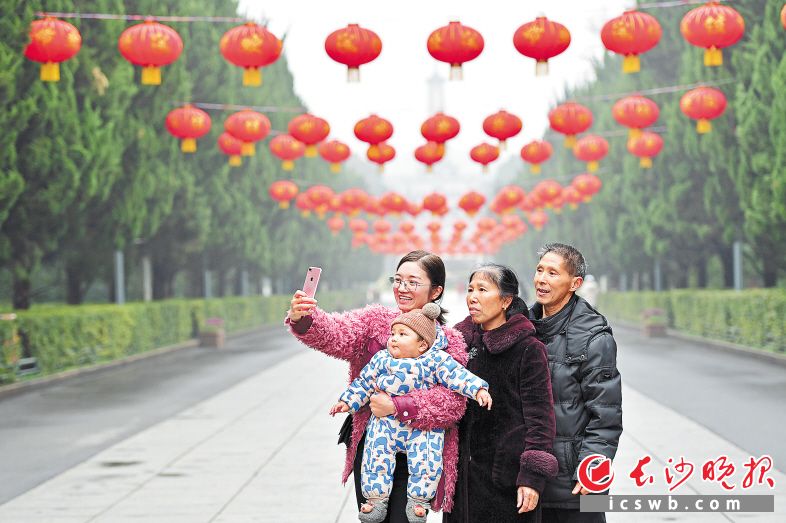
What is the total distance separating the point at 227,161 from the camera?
33.4 m

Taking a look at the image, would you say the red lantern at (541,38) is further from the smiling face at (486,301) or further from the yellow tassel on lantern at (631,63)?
the smiling face at (486,301)

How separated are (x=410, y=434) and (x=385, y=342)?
452mm

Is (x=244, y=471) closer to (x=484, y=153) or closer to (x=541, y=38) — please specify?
(x=541, y=38)

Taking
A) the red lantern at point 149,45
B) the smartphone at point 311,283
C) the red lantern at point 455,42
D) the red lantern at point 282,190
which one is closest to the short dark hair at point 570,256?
the smartphone at point 311,283

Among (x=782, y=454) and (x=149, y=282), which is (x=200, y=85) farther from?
(x=782, y=454)

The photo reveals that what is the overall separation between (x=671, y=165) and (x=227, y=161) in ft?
38.5

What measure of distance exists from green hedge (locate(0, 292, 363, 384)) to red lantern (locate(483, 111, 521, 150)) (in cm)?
756

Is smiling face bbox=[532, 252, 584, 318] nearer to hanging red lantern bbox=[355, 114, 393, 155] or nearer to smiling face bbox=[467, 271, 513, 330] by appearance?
smiling face bbox=[467, 271, 513, 330]

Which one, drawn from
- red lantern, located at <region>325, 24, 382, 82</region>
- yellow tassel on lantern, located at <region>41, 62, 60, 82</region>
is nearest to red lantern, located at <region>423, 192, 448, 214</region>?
yellow tassel on lantern, located at <region>41, 62, 60, 82</region>

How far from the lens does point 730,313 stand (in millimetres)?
26594

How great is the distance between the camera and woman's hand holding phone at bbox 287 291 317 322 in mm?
5152

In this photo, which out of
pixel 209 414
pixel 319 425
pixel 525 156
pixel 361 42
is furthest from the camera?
pixel 525 156

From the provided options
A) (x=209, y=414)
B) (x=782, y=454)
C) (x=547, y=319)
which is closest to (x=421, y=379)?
(x=547, y=319)

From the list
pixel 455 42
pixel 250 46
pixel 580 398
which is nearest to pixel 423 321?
pixel 580 398
